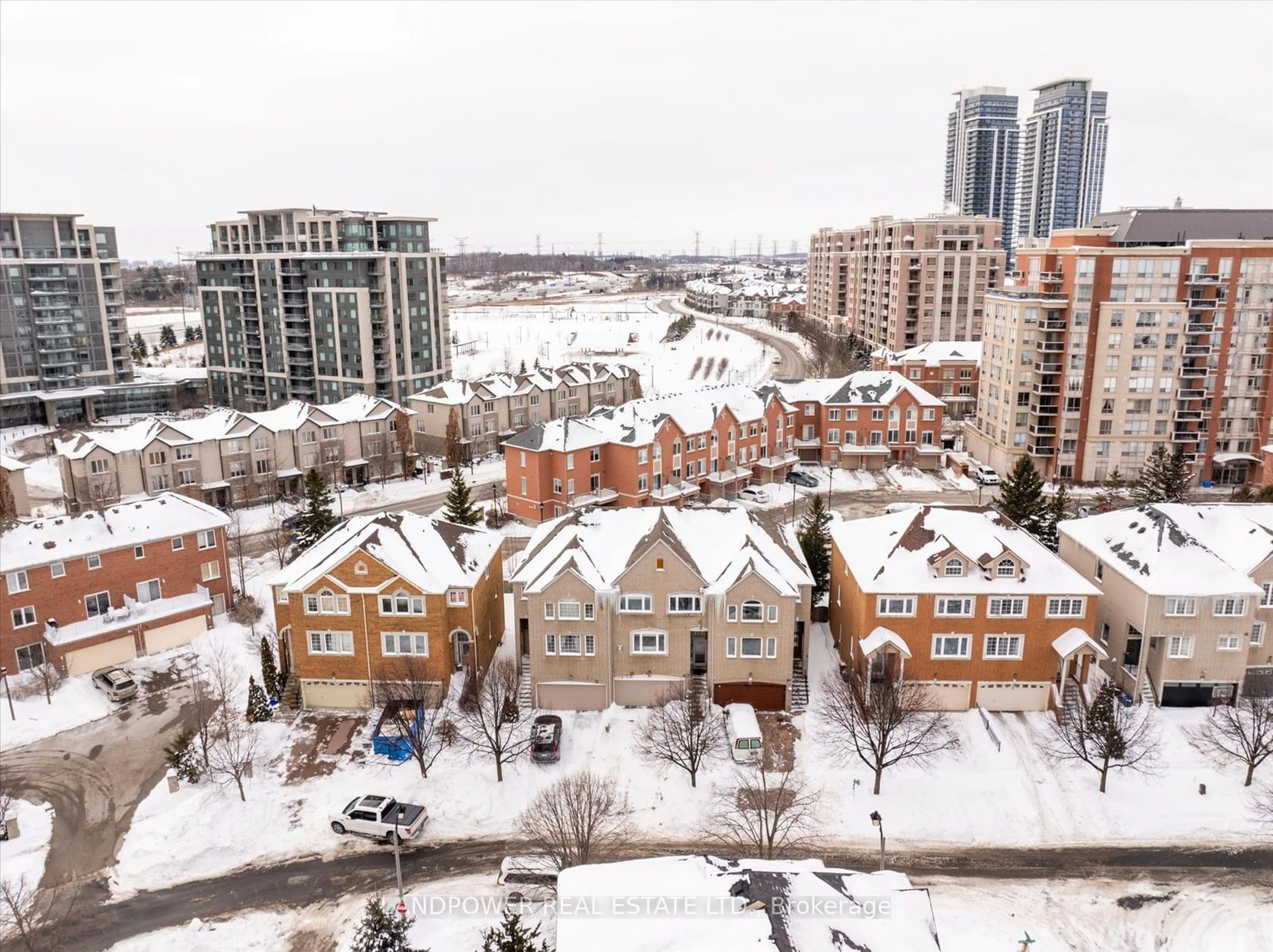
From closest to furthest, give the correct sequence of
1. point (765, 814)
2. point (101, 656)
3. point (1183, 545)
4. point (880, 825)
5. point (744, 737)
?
point (765, 814) → point (880, 825) → point (744, 737) → point (1183, 545) → point (101, 656)

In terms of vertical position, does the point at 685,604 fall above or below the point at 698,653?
above

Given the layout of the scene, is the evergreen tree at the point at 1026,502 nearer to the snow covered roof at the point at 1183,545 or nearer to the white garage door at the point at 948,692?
the snow covered roof at the point at 1183,545

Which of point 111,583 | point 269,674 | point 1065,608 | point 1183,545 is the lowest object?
point 269,674

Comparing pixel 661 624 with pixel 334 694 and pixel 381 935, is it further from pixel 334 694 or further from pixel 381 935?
pixel 381 935

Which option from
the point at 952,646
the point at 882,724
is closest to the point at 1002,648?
the point at 952,646

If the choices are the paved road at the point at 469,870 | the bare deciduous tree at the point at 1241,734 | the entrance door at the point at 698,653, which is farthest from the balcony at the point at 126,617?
the bare deciduous tree at the point at 1241,734

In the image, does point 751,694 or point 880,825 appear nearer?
point 880,825
